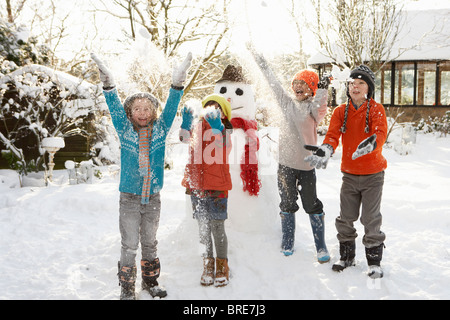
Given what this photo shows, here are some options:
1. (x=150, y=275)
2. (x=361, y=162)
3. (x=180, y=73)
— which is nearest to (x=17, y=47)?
(x=180, y=73)

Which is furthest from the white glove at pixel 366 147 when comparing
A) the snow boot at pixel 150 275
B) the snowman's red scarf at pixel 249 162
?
the snow boot at pixel 150 275

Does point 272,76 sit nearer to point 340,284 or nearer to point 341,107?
point 341,107

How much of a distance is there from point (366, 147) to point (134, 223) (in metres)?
A: 1.75

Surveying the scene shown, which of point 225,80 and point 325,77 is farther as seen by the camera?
point 225,80

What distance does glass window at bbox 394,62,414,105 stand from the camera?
18.4 meters

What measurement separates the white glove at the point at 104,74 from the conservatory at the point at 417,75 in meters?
16.8

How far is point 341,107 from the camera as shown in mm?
3070

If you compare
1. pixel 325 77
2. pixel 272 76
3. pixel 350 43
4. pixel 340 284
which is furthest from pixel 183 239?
pixel 350 43

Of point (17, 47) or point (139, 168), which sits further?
point (17, 47)

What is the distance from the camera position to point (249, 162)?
3.54m

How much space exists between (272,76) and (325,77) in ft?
1.63

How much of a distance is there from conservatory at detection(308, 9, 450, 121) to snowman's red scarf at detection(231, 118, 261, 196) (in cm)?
1567

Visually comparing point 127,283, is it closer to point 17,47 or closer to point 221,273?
point 221,273

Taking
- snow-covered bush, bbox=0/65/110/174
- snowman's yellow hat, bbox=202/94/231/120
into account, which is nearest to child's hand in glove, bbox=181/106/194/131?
snowman's yellow hat, bbox=202/94/231/120
